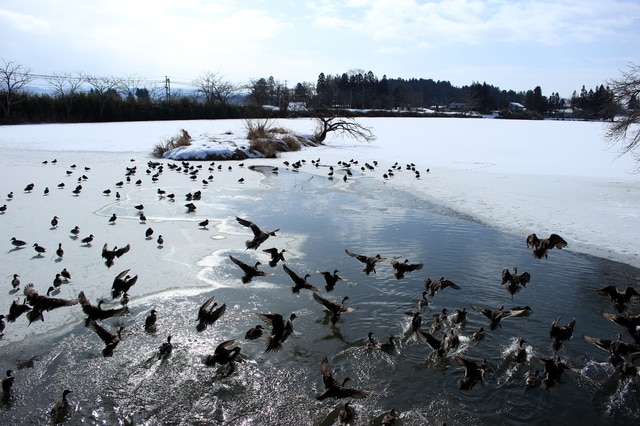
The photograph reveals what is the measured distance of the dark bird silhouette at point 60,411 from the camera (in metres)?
3.86

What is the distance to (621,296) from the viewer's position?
600 cm

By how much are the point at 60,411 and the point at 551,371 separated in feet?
14.2

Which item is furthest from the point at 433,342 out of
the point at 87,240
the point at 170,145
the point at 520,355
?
the point at 170,145

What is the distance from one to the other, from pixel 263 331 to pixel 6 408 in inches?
96.6

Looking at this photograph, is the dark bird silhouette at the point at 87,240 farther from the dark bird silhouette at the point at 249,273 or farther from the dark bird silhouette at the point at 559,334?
the dark bird silhouette at the point at 559,334

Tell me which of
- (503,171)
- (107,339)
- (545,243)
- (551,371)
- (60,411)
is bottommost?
(60,411)

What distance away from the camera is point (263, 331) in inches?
214

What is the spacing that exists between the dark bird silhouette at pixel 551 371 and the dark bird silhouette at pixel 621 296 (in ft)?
6.69

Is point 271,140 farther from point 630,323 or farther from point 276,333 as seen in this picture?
point 630,323

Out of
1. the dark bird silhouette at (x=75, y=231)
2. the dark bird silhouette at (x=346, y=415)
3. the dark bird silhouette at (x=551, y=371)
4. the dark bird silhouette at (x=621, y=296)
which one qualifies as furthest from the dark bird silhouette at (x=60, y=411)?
the dark bird silhouette at (x=621, y=296)

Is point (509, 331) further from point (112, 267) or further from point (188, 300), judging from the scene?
point (112, 267)

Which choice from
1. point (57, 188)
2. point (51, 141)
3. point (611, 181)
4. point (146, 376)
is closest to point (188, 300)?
point (146, 376)

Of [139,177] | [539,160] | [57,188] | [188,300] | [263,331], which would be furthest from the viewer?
[539,160]

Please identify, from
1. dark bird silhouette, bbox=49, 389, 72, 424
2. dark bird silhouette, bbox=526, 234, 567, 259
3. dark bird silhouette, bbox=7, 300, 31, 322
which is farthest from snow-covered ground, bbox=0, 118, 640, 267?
dark bird silhouette, bbox=7, 300, 31, 322
